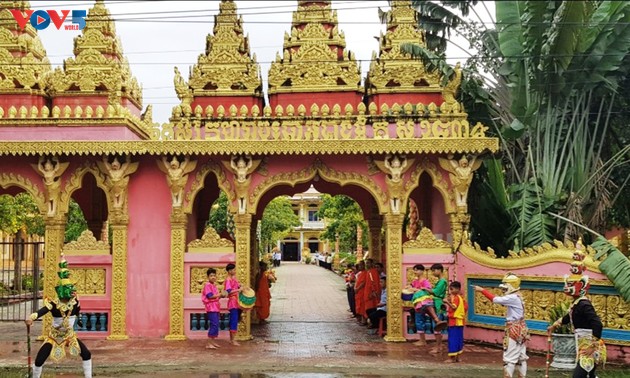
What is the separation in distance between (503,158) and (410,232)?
10.9ft

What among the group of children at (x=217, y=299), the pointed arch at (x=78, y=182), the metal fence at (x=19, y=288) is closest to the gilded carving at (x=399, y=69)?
the group of children at (x=217, y=299)

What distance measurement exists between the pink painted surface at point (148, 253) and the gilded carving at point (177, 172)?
0.31 m

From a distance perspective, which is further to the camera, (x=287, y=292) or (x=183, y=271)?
(x=287, y=292)

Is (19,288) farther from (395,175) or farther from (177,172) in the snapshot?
(395,175)

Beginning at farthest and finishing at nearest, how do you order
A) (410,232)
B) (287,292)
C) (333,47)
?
Result: (287,292), (410,232), (333,47)

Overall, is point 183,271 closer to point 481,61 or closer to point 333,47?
point 333,47

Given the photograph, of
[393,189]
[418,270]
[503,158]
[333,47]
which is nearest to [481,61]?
[503,158]

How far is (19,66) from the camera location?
14.5m

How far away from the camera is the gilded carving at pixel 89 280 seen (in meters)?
13.7

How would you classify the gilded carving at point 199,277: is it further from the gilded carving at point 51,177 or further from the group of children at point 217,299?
the gilded carving at point 51,177

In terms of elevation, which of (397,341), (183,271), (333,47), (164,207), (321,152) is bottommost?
(397,341)

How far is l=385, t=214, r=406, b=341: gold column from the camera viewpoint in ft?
44.2

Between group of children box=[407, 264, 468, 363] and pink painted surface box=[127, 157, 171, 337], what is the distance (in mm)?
5026

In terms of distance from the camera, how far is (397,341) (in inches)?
527
